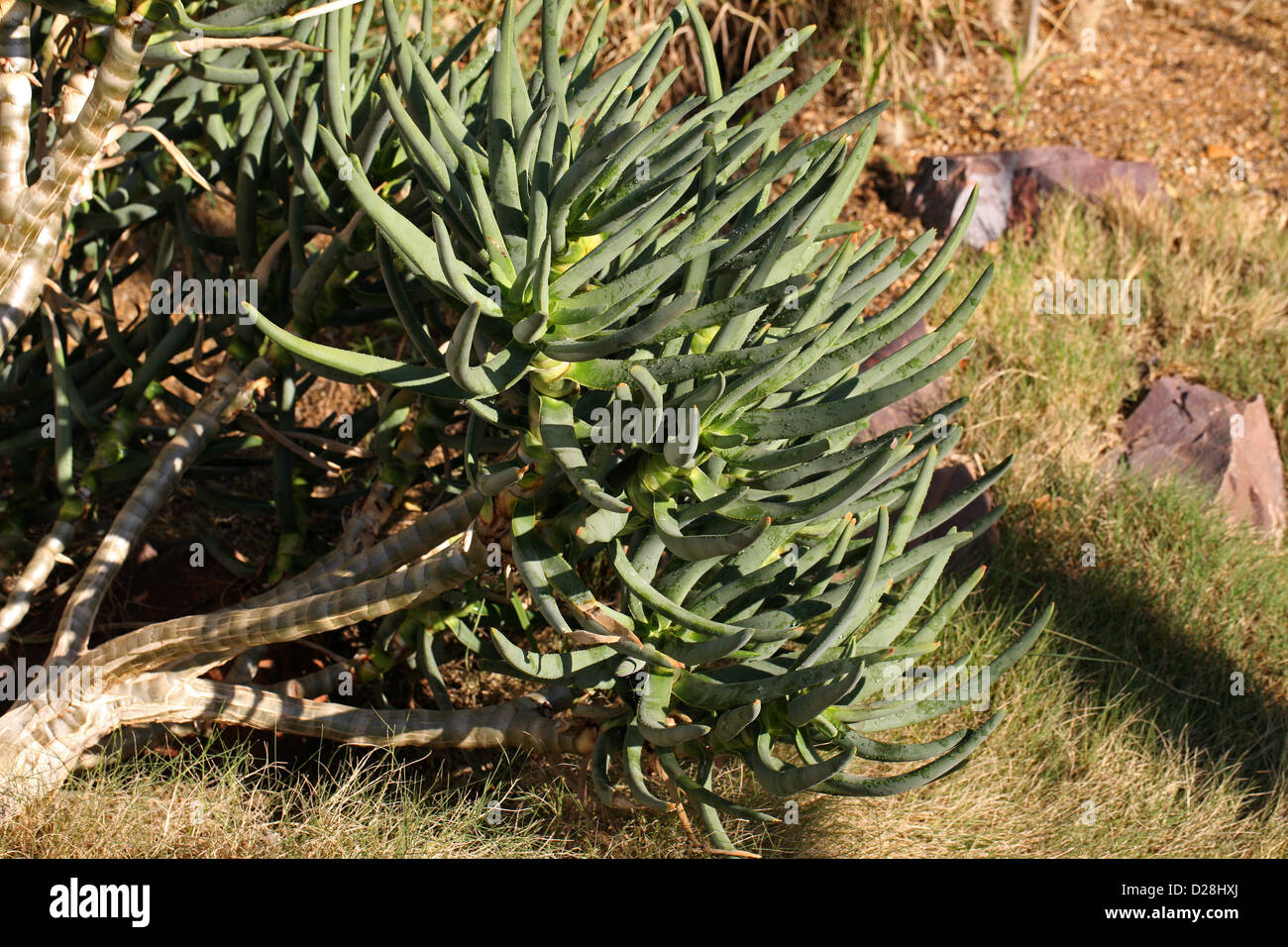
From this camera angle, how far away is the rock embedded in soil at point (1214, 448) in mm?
3354

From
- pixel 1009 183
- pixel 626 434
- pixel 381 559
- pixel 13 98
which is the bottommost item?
pixel 381 559

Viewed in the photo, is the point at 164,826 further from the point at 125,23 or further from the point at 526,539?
the point at 125,23

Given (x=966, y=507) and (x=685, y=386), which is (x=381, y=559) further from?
(x=966, y=507)

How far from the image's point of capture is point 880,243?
1.75m

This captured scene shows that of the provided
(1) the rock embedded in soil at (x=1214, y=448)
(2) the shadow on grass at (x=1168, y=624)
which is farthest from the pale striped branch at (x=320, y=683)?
(1) the rock embedded in soil at (x=1214, y=448)

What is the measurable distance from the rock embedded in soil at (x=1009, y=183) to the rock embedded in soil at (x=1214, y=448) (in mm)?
845

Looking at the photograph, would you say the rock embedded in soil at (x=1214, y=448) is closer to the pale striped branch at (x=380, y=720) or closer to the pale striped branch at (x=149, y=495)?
the pale striped branch at (x=380, y=720)

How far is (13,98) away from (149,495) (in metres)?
0.68

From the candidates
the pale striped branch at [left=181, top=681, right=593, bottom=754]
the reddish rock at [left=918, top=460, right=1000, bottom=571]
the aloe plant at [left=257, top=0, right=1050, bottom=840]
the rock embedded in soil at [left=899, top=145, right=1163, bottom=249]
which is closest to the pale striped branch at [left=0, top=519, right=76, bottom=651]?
the pale striped branch at [left=181, top=681, right=593, bottom=754]

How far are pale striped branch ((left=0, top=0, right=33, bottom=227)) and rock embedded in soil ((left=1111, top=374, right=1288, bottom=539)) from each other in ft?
9.28

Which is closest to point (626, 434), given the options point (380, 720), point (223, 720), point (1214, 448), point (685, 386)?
point (685, 386)

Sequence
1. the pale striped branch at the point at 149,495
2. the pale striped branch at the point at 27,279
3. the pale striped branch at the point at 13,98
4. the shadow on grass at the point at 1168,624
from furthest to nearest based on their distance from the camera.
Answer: the shadow on grass at the point at 1168,624
the pale striped branch at the point at 149,495
the pale striped branch at the point at 27,279
the pale striped branch at the point at 13,98

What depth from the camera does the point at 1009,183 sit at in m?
4.17

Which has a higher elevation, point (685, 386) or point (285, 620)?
point (685, 386)
